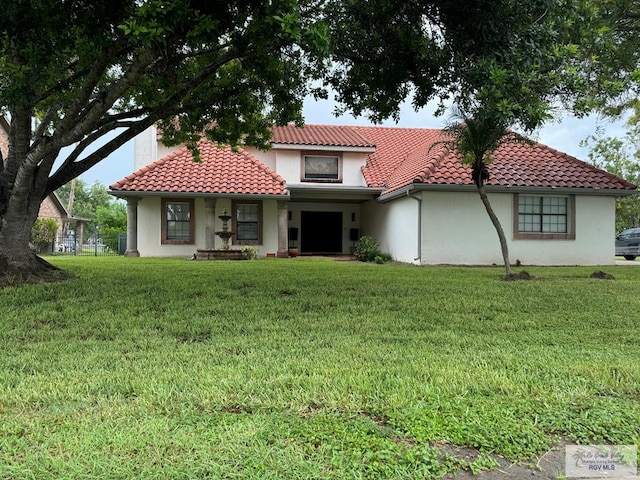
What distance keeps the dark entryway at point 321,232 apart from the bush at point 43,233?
14.6 meters

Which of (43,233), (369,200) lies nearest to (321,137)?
(369,200)

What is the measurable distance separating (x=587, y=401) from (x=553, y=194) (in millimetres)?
13652

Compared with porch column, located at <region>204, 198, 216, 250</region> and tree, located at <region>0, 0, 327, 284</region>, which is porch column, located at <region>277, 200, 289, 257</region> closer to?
porch column, located at <region>204, 198, 216, 250</region>

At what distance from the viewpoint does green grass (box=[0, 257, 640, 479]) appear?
2414 mm

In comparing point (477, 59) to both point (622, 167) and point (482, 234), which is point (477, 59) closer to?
point (482, 234)

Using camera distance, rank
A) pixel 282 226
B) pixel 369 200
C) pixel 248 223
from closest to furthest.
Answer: pixel 282 226
pixel 248 223
pixel 369 200

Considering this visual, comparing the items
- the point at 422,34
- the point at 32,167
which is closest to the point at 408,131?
the point at 422,34

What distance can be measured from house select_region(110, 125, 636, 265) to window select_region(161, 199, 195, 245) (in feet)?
0.13

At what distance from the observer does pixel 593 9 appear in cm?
614

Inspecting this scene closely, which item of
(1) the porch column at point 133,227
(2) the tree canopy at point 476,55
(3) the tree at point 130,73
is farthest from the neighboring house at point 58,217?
(2) the tree canopy at point 476,55

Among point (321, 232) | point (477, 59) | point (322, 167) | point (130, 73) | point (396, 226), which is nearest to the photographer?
point (477, 59)

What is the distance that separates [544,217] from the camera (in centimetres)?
1523

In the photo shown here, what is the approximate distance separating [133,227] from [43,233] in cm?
1038

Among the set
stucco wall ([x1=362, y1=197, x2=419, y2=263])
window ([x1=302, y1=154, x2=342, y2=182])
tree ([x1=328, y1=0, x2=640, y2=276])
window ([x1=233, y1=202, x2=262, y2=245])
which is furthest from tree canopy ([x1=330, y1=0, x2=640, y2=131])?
window ([x1=302, y1=154, x2=342, y2=182])
